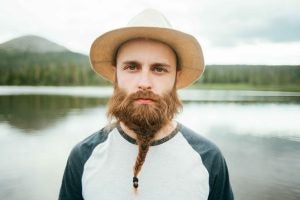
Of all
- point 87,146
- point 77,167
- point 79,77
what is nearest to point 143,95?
point 87,146

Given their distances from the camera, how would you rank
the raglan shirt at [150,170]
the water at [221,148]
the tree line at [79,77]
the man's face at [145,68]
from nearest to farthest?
the raglan shirt at [150,170] < the man's face at [145,68] < the water at [221,148] < the tree line at [79,77]

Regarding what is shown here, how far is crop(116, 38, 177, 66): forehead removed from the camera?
2211 millimetres

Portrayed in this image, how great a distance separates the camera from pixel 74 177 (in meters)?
2.21

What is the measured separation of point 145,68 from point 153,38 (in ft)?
0.81

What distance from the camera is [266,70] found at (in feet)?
478

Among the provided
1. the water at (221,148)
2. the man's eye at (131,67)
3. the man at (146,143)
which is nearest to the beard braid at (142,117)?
the man at (146,143)

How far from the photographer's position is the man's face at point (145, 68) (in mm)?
2154

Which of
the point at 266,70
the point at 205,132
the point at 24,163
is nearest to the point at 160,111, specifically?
the point at 24,163

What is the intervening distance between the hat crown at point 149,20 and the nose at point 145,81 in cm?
33

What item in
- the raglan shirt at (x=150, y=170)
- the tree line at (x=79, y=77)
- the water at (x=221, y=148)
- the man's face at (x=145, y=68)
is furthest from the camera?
the tree line at (x=79, y=77)

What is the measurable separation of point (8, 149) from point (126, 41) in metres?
15.1

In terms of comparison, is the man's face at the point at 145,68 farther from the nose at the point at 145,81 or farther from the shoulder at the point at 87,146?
the shoulder at the point at 87,146

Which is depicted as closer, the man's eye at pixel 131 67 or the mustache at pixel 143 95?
the mustache at pixel 143 95

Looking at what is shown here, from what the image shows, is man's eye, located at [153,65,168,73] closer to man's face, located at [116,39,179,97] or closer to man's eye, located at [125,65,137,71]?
man's face, located at [116,39,179,97]
